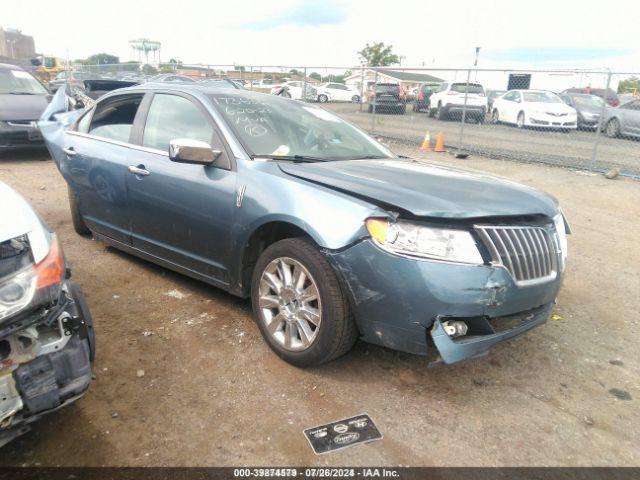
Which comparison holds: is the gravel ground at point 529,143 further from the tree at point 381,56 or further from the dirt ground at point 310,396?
the tree at point 381,56

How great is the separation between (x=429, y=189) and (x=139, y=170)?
A: 226 centimetres

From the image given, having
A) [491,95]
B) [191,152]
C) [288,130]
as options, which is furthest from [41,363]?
[491,95]

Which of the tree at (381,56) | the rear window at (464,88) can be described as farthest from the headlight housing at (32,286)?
the tree at (381,56)

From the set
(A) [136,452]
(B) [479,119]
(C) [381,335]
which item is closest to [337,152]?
(C) [381,335]

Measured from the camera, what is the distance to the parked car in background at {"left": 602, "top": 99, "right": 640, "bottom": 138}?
1290cm

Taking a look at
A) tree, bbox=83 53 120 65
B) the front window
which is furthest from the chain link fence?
tree, bbox=83 53 120 65

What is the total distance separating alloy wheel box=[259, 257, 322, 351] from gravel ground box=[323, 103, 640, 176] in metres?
9.21

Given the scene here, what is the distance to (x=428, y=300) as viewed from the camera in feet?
8.41

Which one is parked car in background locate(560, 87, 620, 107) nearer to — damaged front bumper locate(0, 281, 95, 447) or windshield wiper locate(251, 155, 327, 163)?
windshield wiper locate(251, 155, 327, 163)

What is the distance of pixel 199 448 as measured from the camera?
2447 mm

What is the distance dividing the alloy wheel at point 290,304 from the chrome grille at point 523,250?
3.20 ft

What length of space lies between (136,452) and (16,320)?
876 millimetres

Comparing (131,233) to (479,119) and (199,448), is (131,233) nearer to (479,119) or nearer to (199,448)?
(199,448)

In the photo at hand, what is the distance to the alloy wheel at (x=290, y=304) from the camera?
2.95m
